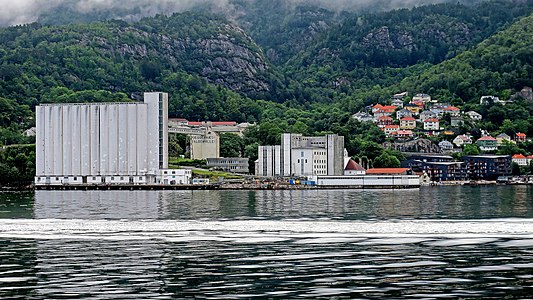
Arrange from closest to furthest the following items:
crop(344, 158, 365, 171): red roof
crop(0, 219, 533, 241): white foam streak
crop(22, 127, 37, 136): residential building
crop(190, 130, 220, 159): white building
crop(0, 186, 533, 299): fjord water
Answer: crop(0, 186, 533, 299): fjord water
crop(0, 219, 533, 241): white foam streak
crop(344, 158, 365, 171): red roof
crop(190, 130, 220, 159): white building
crop(22, 127, 37, 136): residential building

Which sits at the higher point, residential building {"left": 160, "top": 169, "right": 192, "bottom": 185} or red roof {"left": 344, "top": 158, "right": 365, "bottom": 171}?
red roof {"left": 344, "top": 158, "right": 365, "bottom": 171}

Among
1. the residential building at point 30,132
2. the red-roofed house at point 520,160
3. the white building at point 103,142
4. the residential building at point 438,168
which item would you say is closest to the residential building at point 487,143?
the red-roofed house at point 520,160

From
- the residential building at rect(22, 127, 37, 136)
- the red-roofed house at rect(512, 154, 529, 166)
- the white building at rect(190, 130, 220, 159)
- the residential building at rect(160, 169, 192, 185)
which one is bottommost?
the residential building at rect(160, 169, 192, 185)

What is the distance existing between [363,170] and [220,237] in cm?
11472

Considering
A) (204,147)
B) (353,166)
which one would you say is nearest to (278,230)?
(353,166)

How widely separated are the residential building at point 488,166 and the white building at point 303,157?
2634 cm

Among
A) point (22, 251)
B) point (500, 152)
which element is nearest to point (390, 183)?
point (500, 152)

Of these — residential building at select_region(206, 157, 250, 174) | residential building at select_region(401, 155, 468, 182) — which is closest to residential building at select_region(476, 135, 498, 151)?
residential building at select_region(401, 155, 468, 182)

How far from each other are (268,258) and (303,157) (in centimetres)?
12362

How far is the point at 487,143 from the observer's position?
195000 millimetres

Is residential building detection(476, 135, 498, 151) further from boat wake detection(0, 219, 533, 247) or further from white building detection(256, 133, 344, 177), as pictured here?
boat wake detection(0, 219, 533, 247)

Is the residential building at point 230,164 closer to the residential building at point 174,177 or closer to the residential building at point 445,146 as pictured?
the residential building at point 174,177

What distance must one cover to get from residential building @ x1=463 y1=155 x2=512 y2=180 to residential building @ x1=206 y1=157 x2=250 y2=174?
37561 millimetres

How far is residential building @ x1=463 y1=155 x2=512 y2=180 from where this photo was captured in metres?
172
